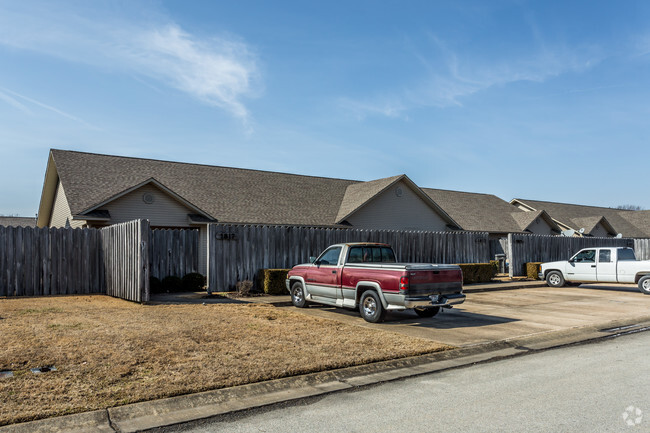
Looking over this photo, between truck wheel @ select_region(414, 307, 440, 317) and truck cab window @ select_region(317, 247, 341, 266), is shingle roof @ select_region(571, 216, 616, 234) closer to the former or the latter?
truck wheel @ select_region(414, 307, 440, 317)

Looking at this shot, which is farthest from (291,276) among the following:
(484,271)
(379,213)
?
(379,213)

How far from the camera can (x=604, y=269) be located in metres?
20.8

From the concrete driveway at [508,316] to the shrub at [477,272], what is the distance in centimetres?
368

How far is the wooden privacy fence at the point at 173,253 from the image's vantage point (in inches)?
761

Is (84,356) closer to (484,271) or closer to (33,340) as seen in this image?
(33,340)

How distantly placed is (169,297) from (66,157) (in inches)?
576

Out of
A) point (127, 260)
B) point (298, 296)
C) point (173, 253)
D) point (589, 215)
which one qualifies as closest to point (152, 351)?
point (298, 296)

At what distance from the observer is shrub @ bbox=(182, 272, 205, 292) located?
19016 millimetres

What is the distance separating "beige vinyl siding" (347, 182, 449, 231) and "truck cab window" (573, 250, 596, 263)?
11880mm

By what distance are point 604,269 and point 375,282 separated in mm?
13599

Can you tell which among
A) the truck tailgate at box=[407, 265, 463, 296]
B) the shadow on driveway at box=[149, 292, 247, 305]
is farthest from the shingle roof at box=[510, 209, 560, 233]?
the truck tailgate at box=[407, 265, 463, 296]

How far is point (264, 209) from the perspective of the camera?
1131 inches

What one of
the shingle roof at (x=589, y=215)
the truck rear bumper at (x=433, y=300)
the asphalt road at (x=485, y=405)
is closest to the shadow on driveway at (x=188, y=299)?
the truck rear bumper at (x=433, y=300)

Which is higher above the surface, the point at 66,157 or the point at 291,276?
the point at 66,157
